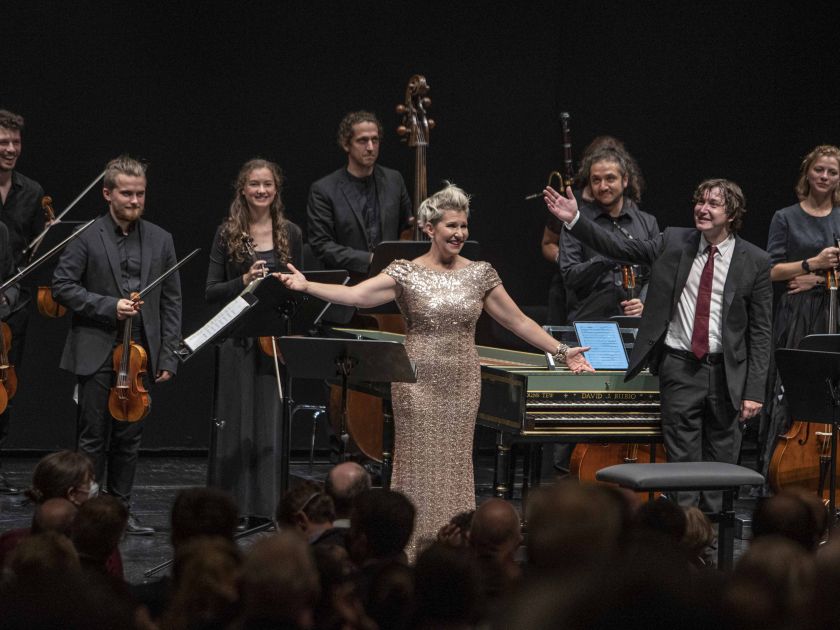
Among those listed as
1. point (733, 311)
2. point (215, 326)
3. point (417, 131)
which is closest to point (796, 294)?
point (733, 311)

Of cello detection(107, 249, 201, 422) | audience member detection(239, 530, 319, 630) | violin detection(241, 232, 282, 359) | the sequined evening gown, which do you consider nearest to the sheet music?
the sequined evening gown

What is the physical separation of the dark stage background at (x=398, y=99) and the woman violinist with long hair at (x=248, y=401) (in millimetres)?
1996

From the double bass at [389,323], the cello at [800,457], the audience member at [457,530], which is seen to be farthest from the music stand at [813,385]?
the audience member at [457,530]

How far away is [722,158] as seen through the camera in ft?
28.9

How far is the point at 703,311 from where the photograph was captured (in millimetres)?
5605

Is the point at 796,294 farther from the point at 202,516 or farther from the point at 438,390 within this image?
the point at 202,516

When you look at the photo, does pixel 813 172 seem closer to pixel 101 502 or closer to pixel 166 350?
pixel 166 350

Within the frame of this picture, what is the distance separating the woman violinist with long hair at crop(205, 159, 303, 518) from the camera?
614 centimetres

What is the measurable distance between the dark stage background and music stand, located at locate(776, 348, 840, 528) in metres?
3.34

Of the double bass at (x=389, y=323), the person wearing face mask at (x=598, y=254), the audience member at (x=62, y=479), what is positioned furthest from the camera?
the person wearing face mask at (x=598, y=254)

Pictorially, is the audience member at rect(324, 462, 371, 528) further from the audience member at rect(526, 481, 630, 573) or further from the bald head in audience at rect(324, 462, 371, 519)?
the audience member at rect(526, 481, 630, 573)

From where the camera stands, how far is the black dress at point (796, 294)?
678 centimetres

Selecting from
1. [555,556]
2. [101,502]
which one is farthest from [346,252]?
[555,556]

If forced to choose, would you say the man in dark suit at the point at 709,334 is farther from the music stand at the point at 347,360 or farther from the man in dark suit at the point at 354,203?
the man in dark suit at the point at 354,203
